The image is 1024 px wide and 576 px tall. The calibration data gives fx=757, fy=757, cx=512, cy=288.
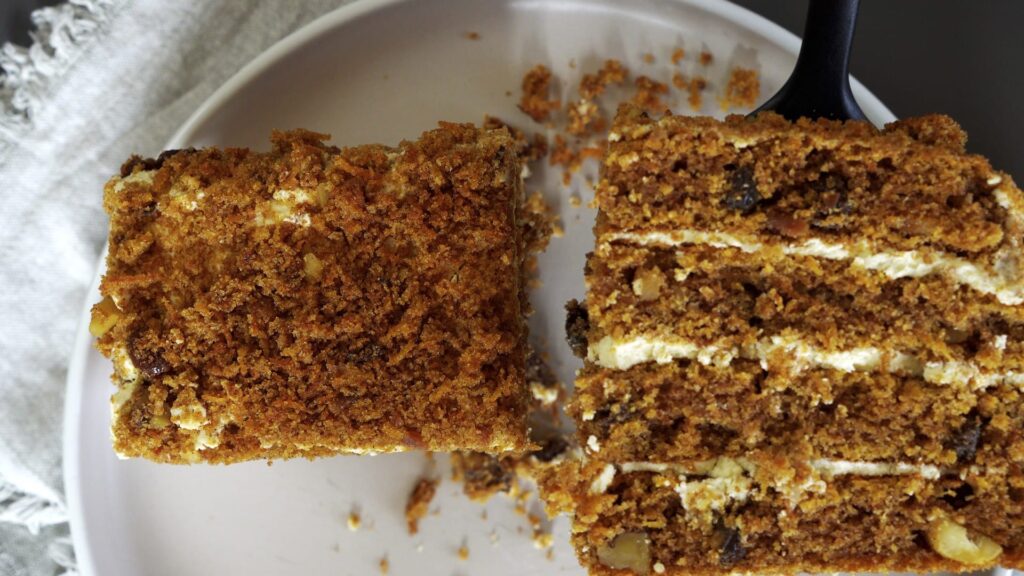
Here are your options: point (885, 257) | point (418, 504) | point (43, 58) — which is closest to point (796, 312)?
point (885, 257)

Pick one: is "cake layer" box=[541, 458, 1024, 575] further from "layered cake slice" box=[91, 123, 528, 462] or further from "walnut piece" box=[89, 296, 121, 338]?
"walnut piece" box=[89, 296, 121, 338]

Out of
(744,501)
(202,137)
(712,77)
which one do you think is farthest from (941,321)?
(202,137)

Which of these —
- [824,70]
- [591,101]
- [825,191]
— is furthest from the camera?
[591,101]

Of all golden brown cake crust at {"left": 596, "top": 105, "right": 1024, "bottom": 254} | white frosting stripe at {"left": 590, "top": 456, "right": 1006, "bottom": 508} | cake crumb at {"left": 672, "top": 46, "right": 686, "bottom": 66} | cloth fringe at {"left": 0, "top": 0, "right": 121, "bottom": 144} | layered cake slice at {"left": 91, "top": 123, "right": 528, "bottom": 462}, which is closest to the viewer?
golden brown cake crust at {"left": 596, "top": 105, "right": 1024, "bottom": 254}

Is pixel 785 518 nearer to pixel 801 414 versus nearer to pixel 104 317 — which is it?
pixel 801 414

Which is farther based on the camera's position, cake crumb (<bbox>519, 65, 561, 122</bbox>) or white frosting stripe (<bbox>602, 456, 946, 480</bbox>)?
cake crumb (<bbox>519, 65, 561, 122</bbox>)

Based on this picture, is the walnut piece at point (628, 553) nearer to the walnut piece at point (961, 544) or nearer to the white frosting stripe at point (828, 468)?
the white frosting stripe at point (828, 468)

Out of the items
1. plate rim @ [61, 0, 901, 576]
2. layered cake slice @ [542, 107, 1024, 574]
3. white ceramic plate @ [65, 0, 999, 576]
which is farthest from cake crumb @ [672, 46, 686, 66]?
layered cake slice @ [542, 107, 1024, 574]

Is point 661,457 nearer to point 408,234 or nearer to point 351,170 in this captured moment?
point 408,234
